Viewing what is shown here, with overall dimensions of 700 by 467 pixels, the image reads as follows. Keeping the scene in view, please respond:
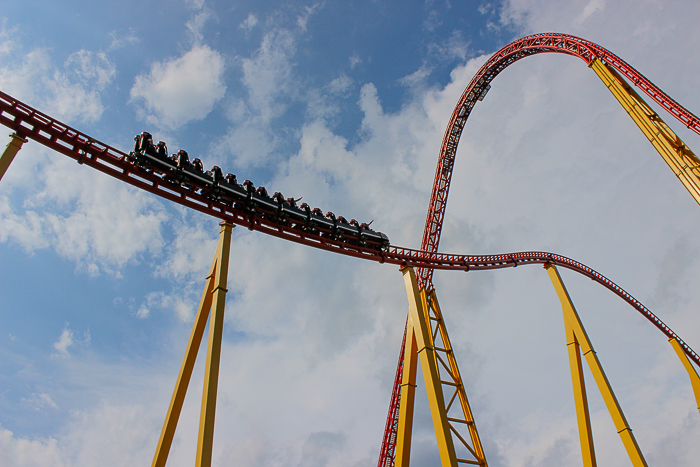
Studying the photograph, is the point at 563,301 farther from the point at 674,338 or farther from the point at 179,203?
the point at 179,203

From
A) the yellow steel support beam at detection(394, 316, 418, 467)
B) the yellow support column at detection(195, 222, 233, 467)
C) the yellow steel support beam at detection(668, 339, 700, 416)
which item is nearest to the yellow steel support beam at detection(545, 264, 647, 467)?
the yellow steel support beam at detection(394, 316, 418, 467)

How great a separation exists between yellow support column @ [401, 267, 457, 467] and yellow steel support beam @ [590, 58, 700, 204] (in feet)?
21.1

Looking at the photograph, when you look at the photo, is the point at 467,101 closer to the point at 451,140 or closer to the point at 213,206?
the point at 451,140

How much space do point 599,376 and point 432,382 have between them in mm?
6604

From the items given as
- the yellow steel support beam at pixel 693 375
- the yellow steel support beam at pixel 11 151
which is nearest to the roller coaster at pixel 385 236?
the yellow steel support beam at pixel 11 151

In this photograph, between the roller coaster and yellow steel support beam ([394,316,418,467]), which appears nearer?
the roller coaster

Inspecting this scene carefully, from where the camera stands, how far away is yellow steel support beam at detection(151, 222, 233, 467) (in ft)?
24.8

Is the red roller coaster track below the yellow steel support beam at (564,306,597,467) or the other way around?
the other way around

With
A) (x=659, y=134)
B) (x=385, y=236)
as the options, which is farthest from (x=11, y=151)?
(x=659, y=134)

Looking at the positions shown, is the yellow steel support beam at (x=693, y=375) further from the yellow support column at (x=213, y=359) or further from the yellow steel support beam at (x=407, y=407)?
the yellow support column at (x=213, y=359)

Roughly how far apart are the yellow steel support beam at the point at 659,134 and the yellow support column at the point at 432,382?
642cm

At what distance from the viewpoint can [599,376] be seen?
12875 millimetres

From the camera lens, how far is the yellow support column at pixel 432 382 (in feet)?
30.3

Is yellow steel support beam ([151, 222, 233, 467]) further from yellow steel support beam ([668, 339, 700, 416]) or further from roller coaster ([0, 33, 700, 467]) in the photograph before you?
yellow steel support beam ([668, 339, 700, 416])
